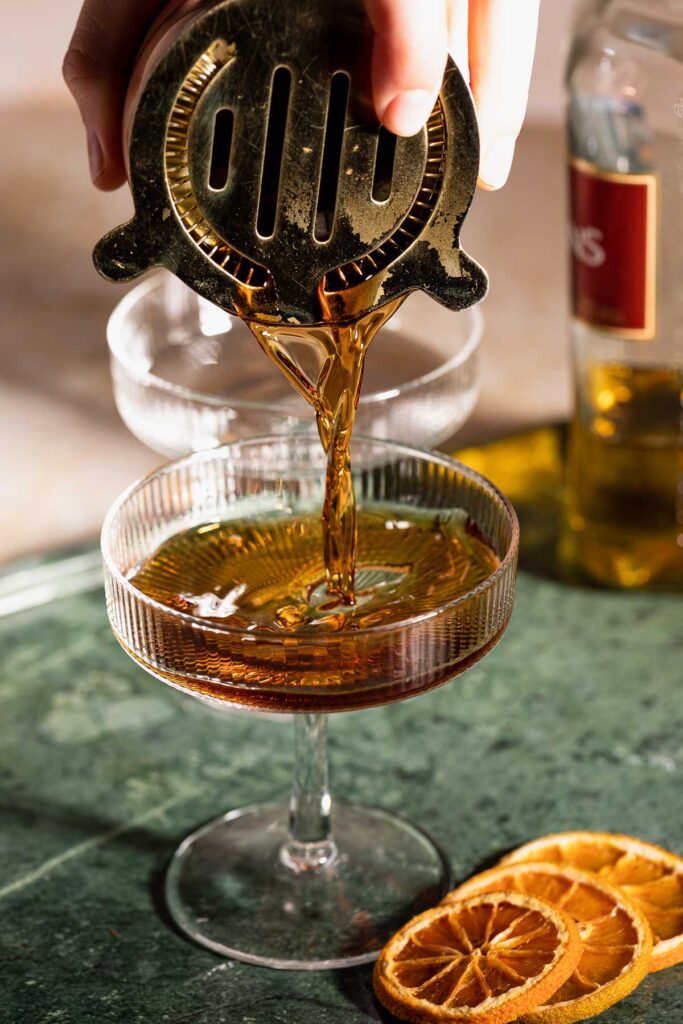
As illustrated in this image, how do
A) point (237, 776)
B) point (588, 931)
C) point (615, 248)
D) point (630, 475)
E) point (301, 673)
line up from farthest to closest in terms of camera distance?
point (630, 475) < point (615, 248) < point (237, 776) < point (588, 931) < point (301, 673)

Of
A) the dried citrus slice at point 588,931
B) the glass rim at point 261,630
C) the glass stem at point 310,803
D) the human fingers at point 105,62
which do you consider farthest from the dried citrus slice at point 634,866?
the human fingers at point 105,62

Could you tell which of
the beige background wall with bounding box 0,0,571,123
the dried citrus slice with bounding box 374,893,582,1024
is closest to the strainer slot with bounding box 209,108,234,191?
the dried citrus slice with bounding box 374,893,582,1024

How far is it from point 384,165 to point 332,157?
0.11 ft

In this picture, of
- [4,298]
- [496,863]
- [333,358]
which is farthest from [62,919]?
[4,298]

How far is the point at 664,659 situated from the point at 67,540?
2.17 feet

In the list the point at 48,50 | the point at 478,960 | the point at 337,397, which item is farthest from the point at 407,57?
the point at 48,50

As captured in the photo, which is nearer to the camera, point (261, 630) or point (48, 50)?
point (261, 630)

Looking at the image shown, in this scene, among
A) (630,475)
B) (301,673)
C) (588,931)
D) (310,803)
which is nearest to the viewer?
(301,673)

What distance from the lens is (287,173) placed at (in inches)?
34.9

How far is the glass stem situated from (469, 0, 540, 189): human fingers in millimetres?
427

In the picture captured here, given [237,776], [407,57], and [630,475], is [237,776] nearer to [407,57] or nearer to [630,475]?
[630,475]

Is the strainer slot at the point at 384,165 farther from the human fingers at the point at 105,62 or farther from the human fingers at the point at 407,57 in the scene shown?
the human fingers at the point at 105,62

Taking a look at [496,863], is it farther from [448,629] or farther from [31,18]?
[31,18]

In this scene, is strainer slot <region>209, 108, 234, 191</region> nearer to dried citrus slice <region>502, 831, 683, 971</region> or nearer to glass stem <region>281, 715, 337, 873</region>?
glass stem <region>281, 715, 337, 873</region>
